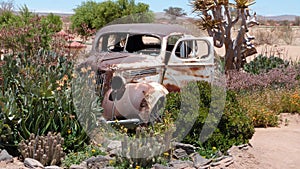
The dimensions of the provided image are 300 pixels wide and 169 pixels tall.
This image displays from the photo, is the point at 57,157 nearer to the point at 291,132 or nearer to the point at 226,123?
the point at 226,123

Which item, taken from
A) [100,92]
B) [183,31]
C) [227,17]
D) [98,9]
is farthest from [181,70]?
Result: [98,9]

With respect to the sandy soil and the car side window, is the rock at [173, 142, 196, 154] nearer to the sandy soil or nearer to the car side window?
the sandy soil

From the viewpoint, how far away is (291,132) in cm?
838

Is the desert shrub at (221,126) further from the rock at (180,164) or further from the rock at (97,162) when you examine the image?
the rock at (97,162)

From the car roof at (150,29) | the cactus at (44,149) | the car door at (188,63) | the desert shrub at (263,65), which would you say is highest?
the car roof at (150,29)

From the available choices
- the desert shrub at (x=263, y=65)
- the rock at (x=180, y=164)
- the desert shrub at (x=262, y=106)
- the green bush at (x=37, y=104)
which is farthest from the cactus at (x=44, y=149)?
the desert shrub at (x=263, y=65)

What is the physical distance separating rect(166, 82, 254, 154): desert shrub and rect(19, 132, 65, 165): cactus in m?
1.83

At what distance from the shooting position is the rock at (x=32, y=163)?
5.71 m

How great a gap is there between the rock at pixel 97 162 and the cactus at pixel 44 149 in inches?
16.2

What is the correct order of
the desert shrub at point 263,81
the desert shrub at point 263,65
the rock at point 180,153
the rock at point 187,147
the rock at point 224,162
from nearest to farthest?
1. the rock at point 224,162
2. the rock at point 180,153
3. the rock at point 187,147
4. the desert shrub at point 263,81
5. the desert shrub at point 263,65

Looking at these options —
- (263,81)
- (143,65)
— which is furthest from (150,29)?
(263,81)

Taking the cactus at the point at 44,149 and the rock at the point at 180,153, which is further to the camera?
the rock at the point at 180,153

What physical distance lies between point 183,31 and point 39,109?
155 inches

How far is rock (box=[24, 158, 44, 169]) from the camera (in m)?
5.71
